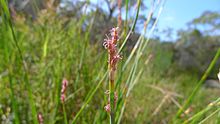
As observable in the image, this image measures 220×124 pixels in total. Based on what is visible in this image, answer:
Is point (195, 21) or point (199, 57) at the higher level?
point (195, 21)

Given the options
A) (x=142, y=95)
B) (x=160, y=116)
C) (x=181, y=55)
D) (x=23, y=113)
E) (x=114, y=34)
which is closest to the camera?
(x=114, y=34)

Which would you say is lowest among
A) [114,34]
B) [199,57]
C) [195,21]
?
A: [199,57]

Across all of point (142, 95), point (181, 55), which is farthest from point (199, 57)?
point (142, 95)

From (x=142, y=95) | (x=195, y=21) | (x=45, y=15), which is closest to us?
(x=45, y=15)

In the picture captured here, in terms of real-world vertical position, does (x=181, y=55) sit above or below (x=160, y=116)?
below

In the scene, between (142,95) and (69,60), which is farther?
(142,95)

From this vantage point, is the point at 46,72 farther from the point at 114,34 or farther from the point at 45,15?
the point at 114,34

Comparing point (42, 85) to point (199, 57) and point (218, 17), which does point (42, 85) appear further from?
point (218, 17)

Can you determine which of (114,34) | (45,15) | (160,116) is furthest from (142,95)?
(114,34)

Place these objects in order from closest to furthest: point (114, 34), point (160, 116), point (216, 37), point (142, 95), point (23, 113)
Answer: point (114, 34) → point (23, 113) → point (160, 116) → point (142, 95) → point (216, 37)
